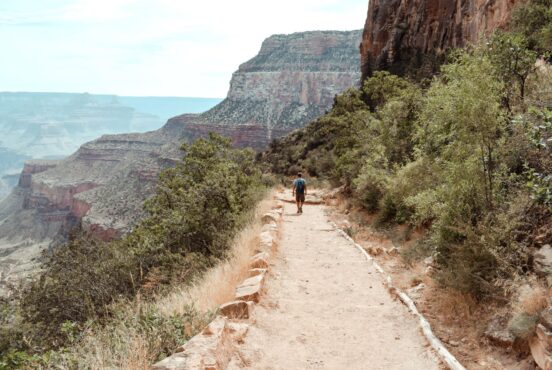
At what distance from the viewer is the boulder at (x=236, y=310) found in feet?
20.3

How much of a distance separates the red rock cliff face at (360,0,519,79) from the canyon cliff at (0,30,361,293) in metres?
44.2

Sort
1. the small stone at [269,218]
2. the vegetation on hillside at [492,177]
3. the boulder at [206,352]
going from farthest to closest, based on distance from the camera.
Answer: the small stone at [269,218]
the vegetation on hillside at [492,177]
the boulder at [206,352]

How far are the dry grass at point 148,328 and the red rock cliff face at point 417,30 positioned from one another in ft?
83.4

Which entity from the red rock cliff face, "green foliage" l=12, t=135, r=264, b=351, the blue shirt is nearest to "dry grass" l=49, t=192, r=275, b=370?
"green foliage" l=12, t=135, r=264, b=351

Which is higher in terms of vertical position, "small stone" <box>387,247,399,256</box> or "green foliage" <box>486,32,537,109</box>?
"green foliage" <box>486,32,537,109</box>

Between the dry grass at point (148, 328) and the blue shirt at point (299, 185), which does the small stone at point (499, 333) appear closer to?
the dry grass at point (148, 328)

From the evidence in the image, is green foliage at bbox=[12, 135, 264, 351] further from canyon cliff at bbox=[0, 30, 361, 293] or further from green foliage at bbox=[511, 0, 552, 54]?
canyon cliff at bbox=[0, 30, 361, 293]

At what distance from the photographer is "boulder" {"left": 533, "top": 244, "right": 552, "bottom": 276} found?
5172 mm

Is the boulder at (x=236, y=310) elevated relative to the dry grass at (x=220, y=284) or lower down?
elevated

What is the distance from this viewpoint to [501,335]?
5.14 metres

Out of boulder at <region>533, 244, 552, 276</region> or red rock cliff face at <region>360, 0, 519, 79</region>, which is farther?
red rock cliff face at <region>360, 0, 519, 79</region>

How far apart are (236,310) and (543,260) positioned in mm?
3894

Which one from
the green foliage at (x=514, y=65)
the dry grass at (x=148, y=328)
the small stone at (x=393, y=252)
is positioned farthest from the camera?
the small stone at (x=393, y=252)

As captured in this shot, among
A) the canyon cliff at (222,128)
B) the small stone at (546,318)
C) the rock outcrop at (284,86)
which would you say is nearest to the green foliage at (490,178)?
the small stone at (546,318)
